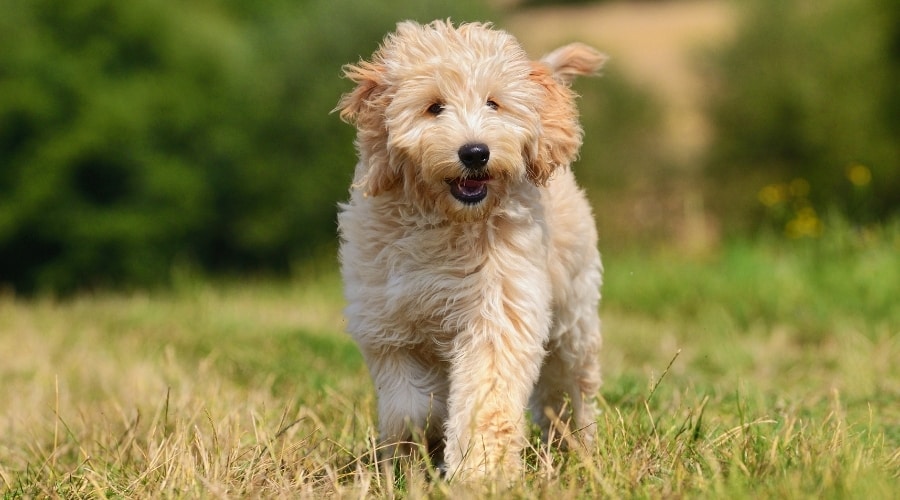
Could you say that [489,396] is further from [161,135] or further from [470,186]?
[161,135]

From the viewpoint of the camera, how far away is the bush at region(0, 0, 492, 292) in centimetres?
1570

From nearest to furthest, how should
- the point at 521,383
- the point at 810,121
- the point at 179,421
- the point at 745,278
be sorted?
the point at 521,383
the point at 179,421
the point at 745,278
the point at 810,121

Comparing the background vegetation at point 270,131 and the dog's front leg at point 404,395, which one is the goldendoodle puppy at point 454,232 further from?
the background vegetation at point 270,131

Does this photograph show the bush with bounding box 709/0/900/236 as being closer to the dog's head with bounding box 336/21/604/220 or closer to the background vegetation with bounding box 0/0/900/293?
the background vegetation with bounding box 0/0/900/293

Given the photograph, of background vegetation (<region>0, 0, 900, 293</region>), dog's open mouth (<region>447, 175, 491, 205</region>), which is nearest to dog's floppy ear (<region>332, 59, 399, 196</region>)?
dog's open mouth (<region>447, 175, 491, 205</region>)

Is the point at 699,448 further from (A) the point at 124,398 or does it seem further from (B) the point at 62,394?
(B) the point at 62,394

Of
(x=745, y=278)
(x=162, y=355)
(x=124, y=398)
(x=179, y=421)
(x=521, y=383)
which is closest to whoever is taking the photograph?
(x=521, y=383)

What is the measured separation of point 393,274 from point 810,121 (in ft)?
41.7

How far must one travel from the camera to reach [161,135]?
16.6 metres

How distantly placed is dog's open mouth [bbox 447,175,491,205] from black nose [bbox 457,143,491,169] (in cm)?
10

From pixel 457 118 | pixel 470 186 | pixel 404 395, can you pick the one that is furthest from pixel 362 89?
pixel 404 395

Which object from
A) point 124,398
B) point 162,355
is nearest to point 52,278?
point 162,355

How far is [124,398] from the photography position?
6238mm

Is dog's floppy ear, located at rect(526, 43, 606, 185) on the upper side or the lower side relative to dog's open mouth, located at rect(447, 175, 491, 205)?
upper
